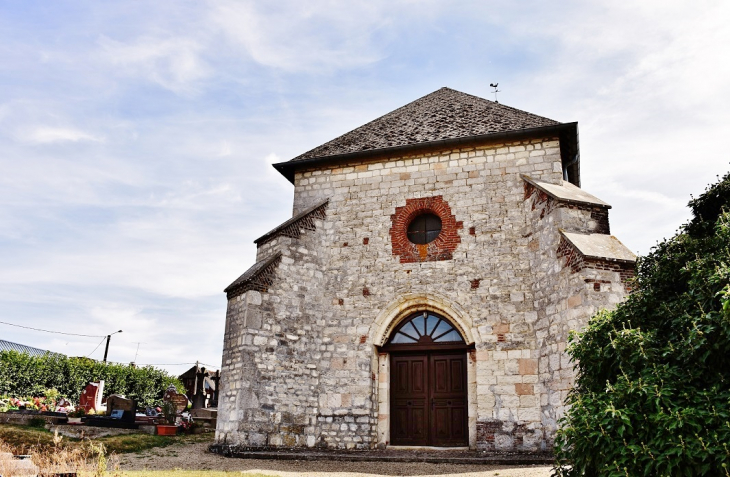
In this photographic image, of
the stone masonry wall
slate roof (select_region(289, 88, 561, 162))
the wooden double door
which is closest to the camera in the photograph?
the stone masonry wall

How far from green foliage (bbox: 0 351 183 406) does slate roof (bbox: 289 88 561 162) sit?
12722 millimetres

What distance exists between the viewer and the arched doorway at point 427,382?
36.0ft

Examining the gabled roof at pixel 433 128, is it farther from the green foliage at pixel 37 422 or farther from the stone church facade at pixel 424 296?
the green foliage at pixel 37 422

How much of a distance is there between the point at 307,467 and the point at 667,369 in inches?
246

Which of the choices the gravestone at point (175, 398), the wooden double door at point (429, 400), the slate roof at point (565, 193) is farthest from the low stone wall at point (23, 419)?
the slate roof at point (565, 193)

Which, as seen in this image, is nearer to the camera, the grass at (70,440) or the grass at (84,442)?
the grass at (84,442)

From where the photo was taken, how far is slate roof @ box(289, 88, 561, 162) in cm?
1238

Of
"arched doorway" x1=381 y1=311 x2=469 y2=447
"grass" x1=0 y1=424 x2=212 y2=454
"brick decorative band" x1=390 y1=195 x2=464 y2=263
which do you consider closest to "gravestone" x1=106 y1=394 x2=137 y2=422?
"grass" x1=0 y1=424 x2=212 y2=454

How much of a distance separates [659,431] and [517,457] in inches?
219

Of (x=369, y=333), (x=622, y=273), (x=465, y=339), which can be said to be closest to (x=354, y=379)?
(x=369, y=333)

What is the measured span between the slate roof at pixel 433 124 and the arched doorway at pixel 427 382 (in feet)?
13.4

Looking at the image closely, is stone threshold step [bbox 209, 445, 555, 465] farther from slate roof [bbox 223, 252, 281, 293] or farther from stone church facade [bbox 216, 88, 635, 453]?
slate roof [bbox 223, 252, 281, 293]

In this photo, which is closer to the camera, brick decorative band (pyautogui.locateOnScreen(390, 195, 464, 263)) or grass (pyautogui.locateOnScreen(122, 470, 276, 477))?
grass (pyautogui.locateOnScreen(122, 470, 276, 477))

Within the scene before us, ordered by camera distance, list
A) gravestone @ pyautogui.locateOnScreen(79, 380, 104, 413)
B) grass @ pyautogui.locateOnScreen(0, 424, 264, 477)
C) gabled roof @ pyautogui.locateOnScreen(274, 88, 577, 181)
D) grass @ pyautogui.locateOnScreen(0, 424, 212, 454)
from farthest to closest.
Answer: gravestone @ pyautogui.locateOnScreen(79, 380, 104, 413) → gabled roof @ pyautogui.locateOnScreen(274, 88, 577, 181) → grass @ pyautogui.locateOnScreen(0, 424, 212, 454) → grass @ pyautogui.locateOnScreen(0, 424, 264, 477)
